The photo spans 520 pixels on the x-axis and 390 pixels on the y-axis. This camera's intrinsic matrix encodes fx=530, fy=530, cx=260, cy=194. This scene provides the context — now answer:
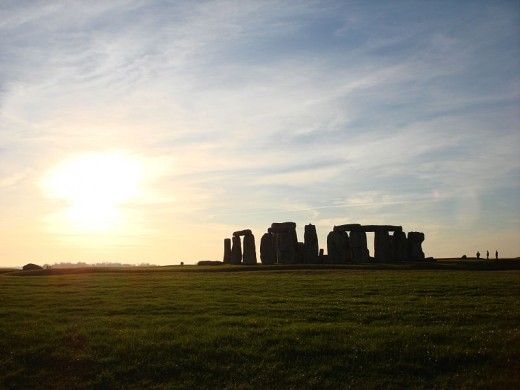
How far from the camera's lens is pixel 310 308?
21578mm

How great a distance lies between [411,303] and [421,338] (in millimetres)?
6197

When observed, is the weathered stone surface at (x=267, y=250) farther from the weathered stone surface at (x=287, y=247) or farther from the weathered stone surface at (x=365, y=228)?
the weathered stone surface at (x=365, y=228)

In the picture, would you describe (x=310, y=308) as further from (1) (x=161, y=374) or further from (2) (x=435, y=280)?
Result: (2) (x=435, y=280)

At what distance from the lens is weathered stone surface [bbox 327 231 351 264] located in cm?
5488

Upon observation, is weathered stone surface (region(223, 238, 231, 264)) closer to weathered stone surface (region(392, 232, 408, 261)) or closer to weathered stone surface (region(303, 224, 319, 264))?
weathered stone surface (region(303, 224, 319, 264))

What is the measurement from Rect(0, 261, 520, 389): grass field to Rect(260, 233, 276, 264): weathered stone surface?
32.4 meters

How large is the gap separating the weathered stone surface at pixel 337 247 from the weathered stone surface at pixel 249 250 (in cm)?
881

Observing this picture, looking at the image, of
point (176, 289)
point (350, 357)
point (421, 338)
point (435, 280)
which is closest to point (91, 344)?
point (350, 357)

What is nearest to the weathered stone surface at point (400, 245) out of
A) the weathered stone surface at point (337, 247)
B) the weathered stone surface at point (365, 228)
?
the weathered stone surface at point (365, 228)

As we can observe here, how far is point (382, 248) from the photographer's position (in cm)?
5653

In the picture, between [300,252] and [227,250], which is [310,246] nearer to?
[300,252]

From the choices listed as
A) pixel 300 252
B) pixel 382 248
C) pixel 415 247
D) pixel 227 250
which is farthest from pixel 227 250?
pixel 415 247

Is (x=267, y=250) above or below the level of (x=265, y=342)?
above

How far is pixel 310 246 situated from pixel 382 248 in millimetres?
7703
